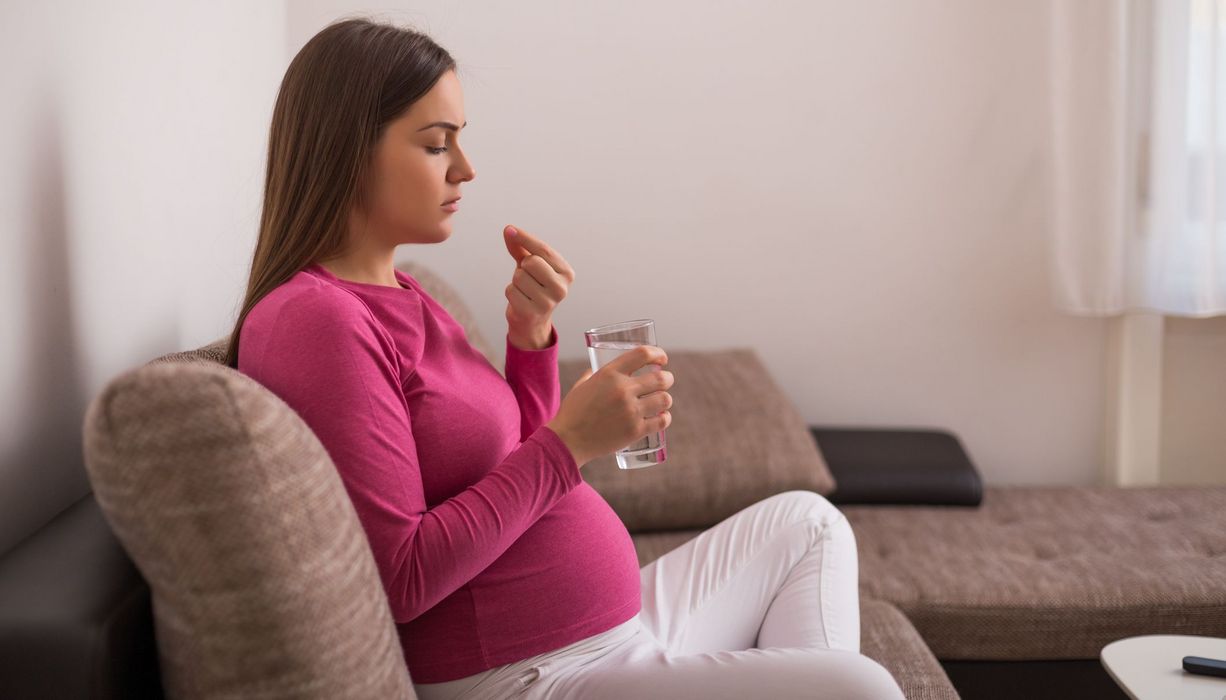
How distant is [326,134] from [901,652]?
106cm

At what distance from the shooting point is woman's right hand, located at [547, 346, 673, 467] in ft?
3.72

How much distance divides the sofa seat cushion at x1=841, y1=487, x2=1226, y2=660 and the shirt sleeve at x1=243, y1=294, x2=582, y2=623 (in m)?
1.01

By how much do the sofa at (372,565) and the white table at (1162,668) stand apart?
23 cm

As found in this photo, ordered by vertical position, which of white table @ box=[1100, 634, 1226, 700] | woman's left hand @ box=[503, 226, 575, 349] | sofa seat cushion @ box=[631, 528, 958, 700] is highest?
woman's left hand @ box=[503, 226, 575, 349]

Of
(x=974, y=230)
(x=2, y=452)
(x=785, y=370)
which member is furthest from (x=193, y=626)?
(x=974, y=230)

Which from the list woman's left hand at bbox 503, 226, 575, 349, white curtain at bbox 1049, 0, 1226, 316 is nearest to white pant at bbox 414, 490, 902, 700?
woman's left hand at bbox 503, 226, 575, 349

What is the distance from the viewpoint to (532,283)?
1.33m

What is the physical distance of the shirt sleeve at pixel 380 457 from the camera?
1005 mm

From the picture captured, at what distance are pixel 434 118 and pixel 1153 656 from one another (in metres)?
1.16

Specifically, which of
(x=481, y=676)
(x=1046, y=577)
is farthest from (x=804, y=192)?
(x=481, y=676)

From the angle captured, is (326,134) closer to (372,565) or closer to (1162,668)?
(372,565)

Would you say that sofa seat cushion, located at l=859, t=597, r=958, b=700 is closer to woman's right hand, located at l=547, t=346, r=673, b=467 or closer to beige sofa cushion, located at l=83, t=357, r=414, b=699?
woman's right hand, located at l=547, t=346, r=673, b=467

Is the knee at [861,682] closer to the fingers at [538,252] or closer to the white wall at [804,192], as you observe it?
the fingers at [538,252]

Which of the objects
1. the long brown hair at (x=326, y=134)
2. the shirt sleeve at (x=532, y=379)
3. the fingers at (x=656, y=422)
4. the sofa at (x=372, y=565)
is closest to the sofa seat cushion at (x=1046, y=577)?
the sofa at (x=372, y=565)
